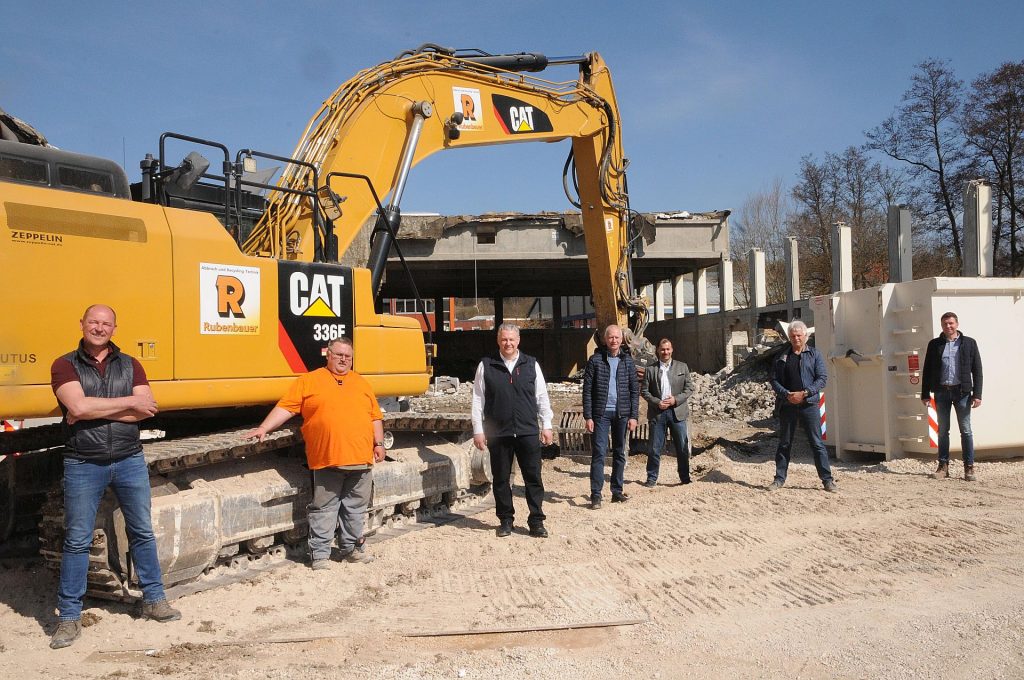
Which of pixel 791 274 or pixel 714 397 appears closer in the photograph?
pixel 714 397

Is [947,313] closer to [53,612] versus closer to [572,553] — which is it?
[572,553]

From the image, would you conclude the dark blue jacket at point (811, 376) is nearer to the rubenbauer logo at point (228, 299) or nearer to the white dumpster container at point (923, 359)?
the white dumpster container at point (923, 359)

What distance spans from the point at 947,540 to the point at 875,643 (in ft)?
7.82

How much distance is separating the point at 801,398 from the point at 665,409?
4.30 feet

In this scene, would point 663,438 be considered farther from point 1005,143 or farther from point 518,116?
point 1005,143

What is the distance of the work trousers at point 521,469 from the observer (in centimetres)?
641

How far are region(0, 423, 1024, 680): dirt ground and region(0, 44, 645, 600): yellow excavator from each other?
47 centimetres

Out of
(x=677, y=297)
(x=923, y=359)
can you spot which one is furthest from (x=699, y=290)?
(x=923, y=359)

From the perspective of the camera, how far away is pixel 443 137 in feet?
26.0

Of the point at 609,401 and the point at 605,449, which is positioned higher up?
the point at 609,401

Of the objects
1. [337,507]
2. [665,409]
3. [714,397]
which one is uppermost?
[665,409]

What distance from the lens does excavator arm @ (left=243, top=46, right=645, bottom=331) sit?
662 cm

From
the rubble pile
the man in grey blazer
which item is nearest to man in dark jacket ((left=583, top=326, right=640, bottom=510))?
the man in grey blazer

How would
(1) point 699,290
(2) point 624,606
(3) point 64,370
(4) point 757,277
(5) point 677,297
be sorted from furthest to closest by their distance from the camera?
(5) point 677,297 → (1) point 699,290 → (4) point 757,277 → (2) point 624,606 → (3) point 64,370
